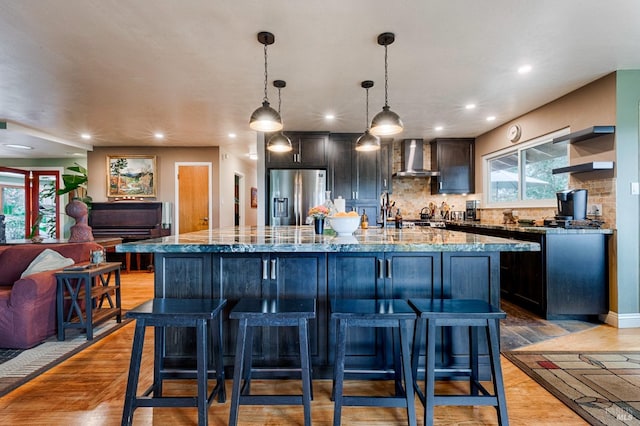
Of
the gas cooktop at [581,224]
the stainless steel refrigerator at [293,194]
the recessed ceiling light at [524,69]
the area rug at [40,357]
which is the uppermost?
the recessed ceiling light at [524,69]

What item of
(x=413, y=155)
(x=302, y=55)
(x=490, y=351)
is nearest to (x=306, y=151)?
(x=413, y=155)

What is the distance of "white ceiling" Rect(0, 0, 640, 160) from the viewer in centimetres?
212

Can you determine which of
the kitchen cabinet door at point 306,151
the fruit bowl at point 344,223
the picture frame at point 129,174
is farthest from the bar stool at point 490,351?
the picture frame at point 129,174

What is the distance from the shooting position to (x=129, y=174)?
21.4ft

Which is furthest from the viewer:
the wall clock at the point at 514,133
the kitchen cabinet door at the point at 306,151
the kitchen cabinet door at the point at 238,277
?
the kitchen cabinet door at the point at 306,151

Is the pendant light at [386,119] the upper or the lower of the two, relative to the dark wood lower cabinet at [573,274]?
upper

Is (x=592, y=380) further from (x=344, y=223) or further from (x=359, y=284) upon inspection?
(x=344, y=223)

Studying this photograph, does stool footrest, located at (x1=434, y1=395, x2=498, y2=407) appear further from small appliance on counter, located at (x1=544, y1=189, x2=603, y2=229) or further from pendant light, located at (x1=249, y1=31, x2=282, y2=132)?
small appliance on counter, located at (x1=544, y1=189, x2=603, y2=229)

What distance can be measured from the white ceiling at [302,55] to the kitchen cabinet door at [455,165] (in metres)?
1.21

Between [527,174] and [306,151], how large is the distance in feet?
10.7

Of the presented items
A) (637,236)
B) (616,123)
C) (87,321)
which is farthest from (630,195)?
(87,321)

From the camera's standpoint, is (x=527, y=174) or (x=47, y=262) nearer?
(x=47, y=262)

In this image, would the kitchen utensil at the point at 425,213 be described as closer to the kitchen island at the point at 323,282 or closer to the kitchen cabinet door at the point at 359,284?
the kitchen island at the point at 323,282

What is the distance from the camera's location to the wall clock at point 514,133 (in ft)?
14.7
